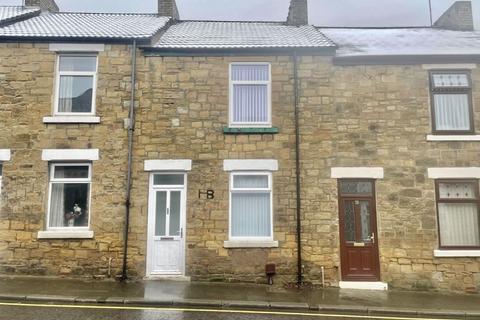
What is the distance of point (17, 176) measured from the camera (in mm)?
11391

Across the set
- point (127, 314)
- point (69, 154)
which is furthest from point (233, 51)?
point (127, 314)

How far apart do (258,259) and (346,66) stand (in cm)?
591

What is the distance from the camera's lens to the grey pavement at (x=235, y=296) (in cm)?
886

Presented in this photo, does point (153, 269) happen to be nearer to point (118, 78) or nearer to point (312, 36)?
point (118, 78)

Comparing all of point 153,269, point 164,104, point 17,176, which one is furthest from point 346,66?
point 17,176

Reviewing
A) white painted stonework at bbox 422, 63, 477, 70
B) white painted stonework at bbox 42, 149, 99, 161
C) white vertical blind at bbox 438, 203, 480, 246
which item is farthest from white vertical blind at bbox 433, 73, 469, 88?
white painted stonework at bbox 42, 149, 99, 161

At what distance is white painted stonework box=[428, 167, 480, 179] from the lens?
11.4 metres

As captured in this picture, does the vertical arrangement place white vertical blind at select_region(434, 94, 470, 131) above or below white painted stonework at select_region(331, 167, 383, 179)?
above

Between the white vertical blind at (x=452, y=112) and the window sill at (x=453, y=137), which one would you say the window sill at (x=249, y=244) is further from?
the white vertical blind at (x=452, y=112)

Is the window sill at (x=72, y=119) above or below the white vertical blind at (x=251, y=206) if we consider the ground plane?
above

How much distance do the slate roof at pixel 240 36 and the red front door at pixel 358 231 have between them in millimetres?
4134

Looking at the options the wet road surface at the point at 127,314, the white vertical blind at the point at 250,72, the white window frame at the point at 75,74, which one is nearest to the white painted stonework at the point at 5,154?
the white window frame at the point at 75,74

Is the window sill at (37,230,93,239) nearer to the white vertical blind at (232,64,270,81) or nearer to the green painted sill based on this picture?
A: the green painted sill

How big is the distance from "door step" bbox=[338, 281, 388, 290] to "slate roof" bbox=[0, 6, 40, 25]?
499 inches
